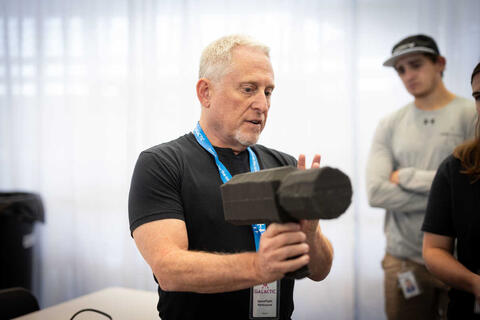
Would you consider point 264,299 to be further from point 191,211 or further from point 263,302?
point 191,211

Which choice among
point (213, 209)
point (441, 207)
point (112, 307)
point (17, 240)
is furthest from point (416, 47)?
point (17, 240)

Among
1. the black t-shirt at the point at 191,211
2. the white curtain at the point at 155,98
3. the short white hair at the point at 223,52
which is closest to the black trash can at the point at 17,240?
the white curtain at the point at 155,98

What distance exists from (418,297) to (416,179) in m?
0.62

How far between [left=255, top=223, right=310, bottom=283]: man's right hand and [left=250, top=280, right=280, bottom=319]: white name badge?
Result: 0.42 meters

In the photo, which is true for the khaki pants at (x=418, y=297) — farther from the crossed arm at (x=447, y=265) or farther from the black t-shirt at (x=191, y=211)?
the black t-shirt at (x=191, y=211)

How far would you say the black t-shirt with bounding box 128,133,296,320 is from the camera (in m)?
1.21

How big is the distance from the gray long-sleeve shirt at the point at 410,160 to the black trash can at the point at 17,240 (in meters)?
2.58

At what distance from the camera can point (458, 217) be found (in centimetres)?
131

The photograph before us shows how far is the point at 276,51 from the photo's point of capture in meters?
2.98

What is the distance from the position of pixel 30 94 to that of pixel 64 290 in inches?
69.1

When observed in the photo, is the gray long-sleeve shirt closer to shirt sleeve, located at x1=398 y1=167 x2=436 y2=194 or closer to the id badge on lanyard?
shirt sleeve, located at x1=398 y1=167 x2=436 y2=194

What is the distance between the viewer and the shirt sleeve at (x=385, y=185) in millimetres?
2131

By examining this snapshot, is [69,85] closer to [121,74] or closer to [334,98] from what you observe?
[121,74]

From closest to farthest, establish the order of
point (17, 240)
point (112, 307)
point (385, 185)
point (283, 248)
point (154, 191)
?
1. point (283, 248)
2. point (154, 191)
3. point (112, 307)
4. point (385, 185)
5. point (17, 240)
